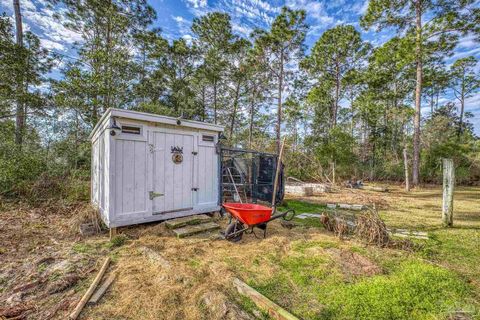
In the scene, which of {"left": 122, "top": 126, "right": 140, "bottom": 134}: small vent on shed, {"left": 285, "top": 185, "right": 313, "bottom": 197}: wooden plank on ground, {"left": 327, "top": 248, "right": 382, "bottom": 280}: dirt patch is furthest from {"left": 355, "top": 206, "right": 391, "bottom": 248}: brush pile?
{"left": 285, "top": 185, "right": 313, "bottom": 197}: wooden plank on ground

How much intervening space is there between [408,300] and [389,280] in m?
0.33

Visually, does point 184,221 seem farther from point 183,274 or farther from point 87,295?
point 87,295

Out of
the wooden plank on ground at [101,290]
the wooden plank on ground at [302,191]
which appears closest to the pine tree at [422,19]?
the wooden plank on ground at [302,191]

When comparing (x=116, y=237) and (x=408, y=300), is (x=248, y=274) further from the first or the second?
(x=116, y=237)

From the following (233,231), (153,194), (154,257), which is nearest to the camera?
(154,257)

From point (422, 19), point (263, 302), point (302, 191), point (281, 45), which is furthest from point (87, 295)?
point (422, 19)

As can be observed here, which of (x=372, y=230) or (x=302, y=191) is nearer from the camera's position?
(x=372, y=230)

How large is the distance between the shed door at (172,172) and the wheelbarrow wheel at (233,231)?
143 centimetres

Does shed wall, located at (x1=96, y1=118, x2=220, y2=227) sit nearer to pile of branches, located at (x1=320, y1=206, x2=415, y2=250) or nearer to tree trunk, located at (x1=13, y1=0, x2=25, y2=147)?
pile of branches, located at (x1=320, y1=206, x2=415, y2=250)

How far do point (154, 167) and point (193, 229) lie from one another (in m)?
1.50

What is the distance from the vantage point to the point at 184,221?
4.36 metres

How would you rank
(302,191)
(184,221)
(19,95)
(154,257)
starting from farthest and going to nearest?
(302,191)
(19,95)
(184,221)
(154,257)

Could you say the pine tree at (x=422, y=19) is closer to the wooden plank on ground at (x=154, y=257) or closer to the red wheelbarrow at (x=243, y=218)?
the red wheelbarrow at (x=243, y=218)

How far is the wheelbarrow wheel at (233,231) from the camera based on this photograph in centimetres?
374
